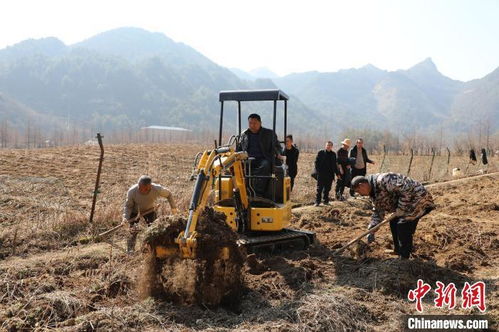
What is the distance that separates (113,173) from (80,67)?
182 metres

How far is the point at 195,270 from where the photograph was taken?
5.25 meters

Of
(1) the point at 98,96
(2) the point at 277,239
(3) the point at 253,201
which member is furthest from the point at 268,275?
A: (1) the point at 98,96

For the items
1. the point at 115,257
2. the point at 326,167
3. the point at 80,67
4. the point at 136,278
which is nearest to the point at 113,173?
the point at 326,167

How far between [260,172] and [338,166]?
5119 mm

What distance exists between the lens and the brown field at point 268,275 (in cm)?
488

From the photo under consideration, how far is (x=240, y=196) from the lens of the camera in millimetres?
7312

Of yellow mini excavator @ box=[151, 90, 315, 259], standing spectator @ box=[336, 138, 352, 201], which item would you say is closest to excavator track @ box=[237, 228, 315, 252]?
yellow mini excavator @ box=[151, 90, 315, 259]

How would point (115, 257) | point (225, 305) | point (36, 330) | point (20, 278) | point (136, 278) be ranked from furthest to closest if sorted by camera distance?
1. point (115, 257)
2. point (20, 278)
3. point (136, 278)
4. point (225, 305)
5. point (36, 330)

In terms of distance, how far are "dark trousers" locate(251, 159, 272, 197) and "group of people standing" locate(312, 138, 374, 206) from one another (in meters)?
4.27

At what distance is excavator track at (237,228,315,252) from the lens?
720 cm

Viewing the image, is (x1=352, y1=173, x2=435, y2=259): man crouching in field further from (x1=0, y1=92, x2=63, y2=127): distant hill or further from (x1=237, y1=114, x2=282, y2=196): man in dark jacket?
(x1=0, y1=92, x2=63, y2=127): distant hill

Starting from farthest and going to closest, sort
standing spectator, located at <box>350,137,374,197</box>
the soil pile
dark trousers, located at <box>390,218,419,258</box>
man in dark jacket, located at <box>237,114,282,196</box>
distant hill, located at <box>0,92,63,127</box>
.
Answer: distant hill, located at <box>0,92,63,127</box>, standing spectator, located at <box>350,137,374,197</box>, man in dark jacket, located at <box>237,114,282,196</box>, dark trousers, located at <box>390,218,419,258</box>, the soil pile

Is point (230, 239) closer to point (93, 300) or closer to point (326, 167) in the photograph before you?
point (93, 300)

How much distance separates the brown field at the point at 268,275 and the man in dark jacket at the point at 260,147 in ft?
4.30
